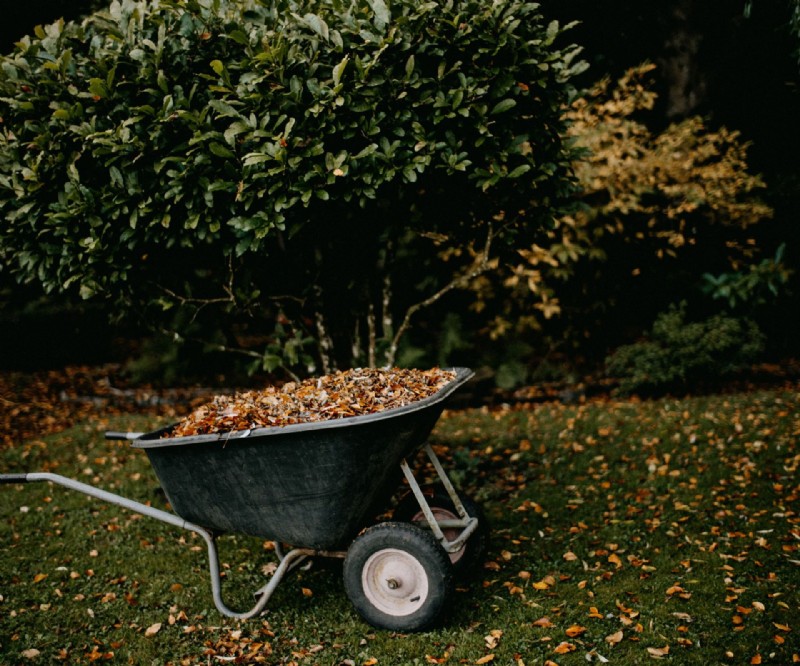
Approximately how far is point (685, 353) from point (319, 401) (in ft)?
18.6

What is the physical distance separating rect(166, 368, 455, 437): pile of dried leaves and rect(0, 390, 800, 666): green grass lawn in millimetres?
1099

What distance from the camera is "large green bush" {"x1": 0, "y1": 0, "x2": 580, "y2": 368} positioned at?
3.19 meters

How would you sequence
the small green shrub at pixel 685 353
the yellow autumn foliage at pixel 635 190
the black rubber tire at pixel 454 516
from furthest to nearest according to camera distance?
the small green shrub at pixel 685 353 → the yellow autumn foliage at pixel 635 190 → the black rubber tire at pixel 454 516

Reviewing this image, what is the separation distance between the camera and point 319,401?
298 centimetres

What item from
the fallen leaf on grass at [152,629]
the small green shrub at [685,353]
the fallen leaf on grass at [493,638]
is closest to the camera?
the fallen leaf on grass at [493,638]

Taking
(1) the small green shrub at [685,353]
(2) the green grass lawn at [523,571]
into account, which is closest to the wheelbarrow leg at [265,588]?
(2) the green grass lawn at [523,571]

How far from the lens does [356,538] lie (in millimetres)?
2947

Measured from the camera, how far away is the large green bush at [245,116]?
10.5 feet

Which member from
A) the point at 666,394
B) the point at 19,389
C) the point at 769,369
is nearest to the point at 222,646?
the point at 666,394

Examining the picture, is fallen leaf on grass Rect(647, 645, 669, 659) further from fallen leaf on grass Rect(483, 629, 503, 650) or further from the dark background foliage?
the dark background foliage

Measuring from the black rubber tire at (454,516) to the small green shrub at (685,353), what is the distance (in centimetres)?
459

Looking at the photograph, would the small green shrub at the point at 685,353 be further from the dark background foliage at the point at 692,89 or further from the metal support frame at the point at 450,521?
the metal support frame at the point at 450,521

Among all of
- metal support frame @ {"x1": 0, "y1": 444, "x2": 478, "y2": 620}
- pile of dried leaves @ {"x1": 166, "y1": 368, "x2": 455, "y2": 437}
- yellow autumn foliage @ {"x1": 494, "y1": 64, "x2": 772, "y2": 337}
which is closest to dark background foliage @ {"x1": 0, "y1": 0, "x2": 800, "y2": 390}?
yellow autumn foliage @ {"x1": 494, "y1": 64, "x2": 772, "y2": 337}

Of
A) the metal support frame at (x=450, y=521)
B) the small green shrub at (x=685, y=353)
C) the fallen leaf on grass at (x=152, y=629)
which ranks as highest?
the metal support frame at (x=450, y=521)
